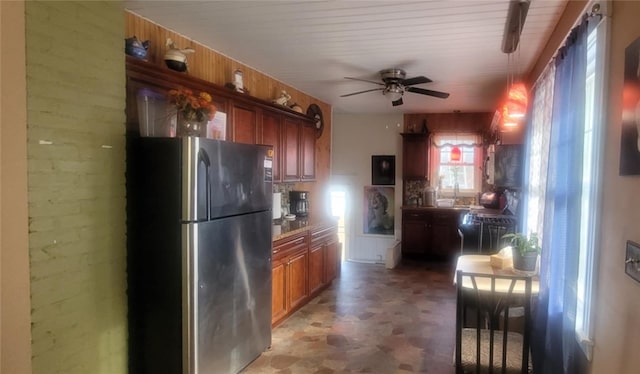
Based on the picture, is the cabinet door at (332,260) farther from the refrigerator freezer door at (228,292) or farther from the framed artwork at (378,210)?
the refrigerator freezer door at (228,292)

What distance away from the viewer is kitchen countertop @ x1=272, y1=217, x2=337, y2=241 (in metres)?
3.93

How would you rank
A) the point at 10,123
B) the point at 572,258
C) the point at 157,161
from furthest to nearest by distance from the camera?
the point at 157,161 → the point at 10,123 → the point at 572,258

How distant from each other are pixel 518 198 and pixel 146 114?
3727mm

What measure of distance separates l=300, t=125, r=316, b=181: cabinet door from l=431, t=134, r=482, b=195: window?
2.55 m

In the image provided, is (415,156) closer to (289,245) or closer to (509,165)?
(509,165)

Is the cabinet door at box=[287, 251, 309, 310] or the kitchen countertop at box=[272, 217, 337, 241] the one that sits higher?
the kitchen countertop at box=[272, 217, 337, 241]

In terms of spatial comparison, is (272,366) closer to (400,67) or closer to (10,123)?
(10,123)

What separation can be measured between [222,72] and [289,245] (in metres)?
1.80

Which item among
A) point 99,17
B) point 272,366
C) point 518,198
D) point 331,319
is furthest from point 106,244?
point 518,198

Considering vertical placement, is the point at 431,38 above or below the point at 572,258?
above

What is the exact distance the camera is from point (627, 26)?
141cm

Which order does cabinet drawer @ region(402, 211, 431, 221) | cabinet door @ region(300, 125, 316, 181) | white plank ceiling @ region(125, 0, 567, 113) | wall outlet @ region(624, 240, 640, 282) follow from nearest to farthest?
wall outlet @ region(624, 240, 640, 282) < white plank ceiling @ region(125, 0, 567, 113) < cabinet door @ region(300, 125, 316, 181) < cabinet drawer @ region(402, 211, 431, 221)

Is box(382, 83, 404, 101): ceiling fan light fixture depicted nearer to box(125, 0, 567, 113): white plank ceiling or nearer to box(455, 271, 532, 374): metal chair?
box(125, 0, 567, 113): white plank ceiling

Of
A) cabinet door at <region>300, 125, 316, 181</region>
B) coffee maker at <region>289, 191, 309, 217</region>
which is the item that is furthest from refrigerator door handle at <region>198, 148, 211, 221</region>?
coffee maker at <region>289, 191, 309, 217</region>
